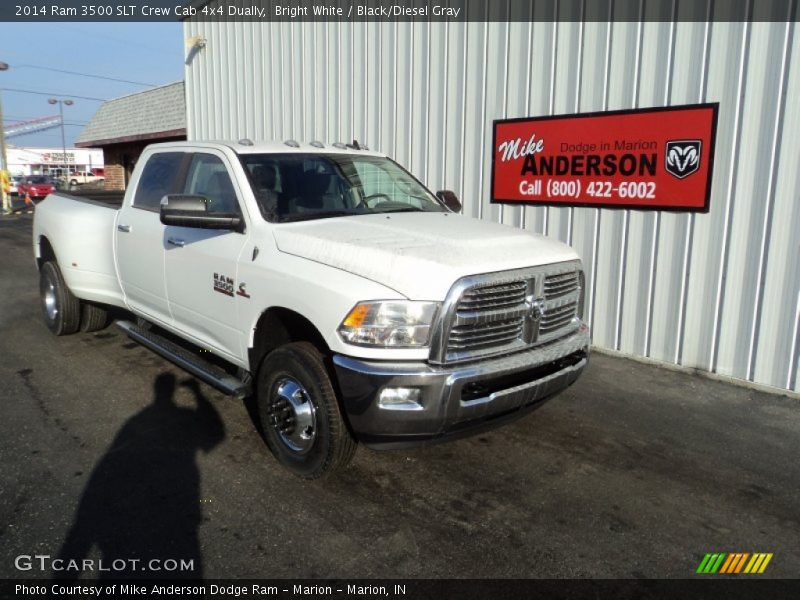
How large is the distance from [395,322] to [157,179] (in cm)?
310

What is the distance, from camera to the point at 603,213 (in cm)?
660

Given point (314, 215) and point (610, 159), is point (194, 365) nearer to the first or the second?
point (314, 215)

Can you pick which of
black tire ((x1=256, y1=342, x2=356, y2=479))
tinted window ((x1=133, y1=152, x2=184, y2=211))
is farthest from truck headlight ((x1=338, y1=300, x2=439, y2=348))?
tinted window ((x1=133, y1=152, x2=184, y2=211))

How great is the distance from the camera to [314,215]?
4250 mm

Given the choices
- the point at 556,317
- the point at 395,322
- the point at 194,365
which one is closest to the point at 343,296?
the point at 395,322

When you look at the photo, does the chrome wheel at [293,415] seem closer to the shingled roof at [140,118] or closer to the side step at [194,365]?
the side step at [194,365]

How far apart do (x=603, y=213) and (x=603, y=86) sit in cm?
126

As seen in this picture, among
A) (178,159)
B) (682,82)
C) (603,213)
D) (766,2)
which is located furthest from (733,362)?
(178,159)

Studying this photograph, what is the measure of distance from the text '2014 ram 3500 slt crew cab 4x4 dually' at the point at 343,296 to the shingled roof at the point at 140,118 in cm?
1469

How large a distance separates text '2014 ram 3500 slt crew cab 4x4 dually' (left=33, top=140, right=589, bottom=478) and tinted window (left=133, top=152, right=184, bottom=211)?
0.02 metres

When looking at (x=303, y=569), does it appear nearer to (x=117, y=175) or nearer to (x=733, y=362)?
(x=733, y=362)

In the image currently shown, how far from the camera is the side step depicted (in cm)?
411

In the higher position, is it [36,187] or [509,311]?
[36,187]

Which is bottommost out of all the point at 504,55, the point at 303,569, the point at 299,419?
the point at 303,569
